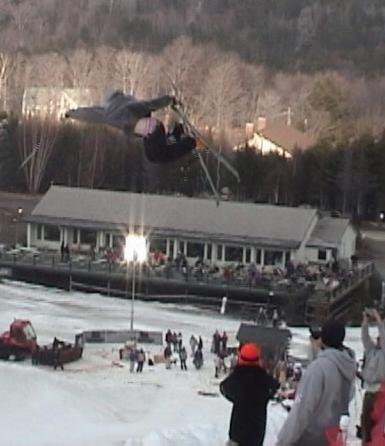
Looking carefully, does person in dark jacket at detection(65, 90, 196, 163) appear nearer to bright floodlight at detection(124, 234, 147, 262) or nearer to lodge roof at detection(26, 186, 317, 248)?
bright floodlight at detection(124, 234, 147, 262)

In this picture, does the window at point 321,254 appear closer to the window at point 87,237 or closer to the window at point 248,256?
the window at point 248,256

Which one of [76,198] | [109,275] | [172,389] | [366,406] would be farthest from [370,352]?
[76,198]

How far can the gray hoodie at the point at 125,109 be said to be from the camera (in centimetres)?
455

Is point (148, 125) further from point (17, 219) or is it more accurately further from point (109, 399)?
point (17, 219)

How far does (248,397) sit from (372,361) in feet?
4.66

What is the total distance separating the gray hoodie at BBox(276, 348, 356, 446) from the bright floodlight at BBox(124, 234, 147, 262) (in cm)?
2443

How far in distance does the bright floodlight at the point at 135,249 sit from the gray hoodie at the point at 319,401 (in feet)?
80.1

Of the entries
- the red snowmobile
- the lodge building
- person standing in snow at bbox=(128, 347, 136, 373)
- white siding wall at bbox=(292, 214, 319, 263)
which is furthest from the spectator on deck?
white siding wall at bbox=(292, 214, 319, 263)

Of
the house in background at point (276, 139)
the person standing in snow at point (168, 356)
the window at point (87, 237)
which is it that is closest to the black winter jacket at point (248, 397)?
the person standing in snow at point (168, 356)

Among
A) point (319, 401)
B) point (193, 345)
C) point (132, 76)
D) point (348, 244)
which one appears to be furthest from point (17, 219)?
point (319, 401)

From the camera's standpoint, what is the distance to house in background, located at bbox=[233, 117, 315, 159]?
47.7 metres

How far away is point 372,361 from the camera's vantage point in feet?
19.6

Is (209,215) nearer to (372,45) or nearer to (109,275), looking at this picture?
(109,275)

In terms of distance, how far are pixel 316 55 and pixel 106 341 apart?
324 feet
